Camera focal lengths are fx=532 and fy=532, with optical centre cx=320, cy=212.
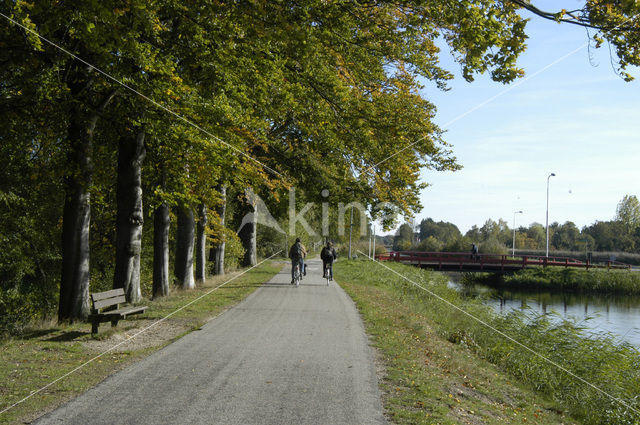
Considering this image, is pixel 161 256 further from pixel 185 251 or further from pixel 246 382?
pixel 246 382

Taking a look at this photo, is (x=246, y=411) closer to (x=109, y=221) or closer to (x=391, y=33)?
(x=391, y=33)

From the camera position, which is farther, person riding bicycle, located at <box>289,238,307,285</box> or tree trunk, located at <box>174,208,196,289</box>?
person riding bicycle, located at <box>289,238,307,285</box>

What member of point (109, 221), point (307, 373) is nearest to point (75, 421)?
point (307, 373)

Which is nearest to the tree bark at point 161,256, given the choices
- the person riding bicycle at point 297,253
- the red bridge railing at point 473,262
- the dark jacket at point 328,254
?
the person riding bicycle at point 297,253

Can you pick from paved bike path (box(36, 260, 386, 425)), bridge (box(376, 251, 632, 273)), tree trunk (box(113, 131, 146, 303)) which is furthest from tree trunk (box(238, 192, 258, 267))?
paved bike path (box(36, 260, 386, 425))

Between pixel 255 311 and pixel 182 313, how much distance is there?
1807 millimetres

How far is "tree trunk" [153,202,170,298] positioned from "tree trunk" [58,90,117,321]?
501 cm

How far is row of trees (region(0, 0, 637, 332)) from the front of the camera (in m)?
8.20

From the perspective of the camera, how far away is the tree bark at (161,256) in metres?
16.9

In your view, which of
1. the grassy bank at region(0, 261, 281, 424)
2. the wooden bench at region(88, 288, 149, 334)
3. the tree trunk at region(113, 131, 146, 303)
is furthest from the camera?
the tree trunk at region(113, 131, 146, 303)

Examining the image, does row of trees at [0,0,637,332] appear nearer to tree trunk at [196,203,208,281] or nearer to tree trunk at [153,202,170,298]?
tree trunk at [153,202,170,298]

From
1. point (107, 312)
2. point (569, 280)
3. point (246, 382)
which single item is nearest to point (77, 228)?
point (107, 312)

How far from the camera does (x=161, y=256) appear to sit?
56.1 ft

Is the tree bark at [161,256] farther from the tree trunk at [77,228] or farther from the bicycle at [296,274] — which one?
the bicycle at [296,274]
